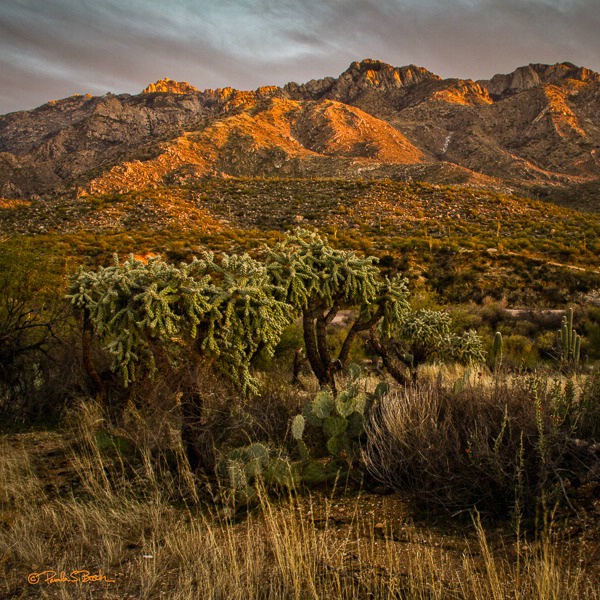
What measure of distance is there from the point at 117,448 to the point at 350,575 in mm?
3606

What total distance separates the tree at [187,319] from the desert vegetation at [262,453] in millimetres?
27

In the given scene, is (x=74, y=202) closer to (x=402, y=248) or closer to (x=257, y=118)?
(x=402, y=248)

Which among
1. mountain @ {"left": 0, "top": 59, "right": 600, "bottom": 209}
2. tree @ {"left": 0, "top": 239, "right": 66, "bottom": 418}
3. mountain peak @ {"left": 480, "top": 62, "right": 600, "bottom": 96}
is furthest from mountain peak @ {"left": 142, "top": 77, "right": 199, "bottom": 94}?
tree @ {"left": 0, "top": 239, "right": 66, "bottom": 418}

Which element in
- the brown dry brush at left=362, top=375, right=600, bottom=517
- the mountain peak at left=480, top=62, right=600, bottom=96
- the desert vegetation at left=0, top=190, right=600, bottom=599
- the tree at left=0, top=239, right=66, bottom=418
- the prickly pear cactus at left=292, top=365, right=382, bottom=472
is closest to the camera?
the desert vegetation at left=0, top=190, right=600, bottom=599

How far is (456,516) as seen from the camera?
3.74m

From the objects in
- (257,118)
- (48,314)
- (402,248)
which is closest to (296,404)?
(48,314)

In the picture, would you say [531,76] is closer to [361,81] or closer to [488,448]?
[361,81]

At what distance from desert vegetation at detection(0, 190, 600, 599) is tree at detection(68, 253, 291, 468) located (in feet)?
0.09

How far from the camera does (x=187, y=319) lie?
534 centimetres

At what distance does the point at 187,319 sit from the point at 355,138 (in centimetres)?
7931

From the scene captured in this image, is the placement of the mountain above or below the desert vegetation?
above

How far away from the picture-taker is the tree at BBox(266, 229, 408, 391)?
22.3 feet
